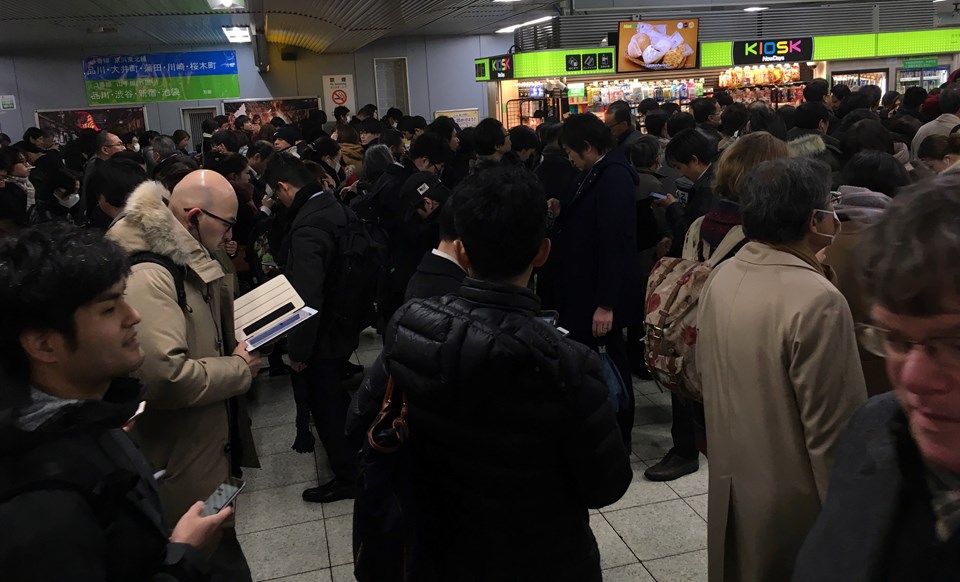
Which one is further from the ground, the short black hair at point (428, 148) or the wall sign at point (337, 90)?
the wall sign at point (337, 90)

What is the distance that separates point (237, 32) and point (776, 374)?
13248mm

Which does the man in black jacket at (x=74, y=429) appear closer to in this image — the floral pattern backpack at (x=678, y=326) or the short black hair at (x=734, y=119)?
the floral pattern backpack at (x=678, y=326)

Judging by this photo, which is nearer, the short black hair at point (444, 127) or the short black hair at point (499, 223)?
the short black hair at point (499, 223)

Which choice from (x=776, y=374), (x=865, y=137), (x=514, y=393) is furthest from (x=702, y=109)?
(x=514, y=393)

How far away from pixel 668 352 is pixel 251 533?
7.34 ft

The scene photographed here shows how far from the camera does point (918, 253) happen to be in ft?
2.93

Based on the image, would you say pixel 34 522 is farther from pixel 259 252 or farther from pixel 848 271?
pixel 259 252

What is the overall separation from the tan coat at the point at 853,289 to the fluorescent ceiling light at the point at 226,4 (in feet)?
29.8

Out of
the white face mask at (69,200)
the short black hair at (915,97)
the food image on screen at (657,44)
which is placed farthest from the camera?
the food image on screen at (657,44)

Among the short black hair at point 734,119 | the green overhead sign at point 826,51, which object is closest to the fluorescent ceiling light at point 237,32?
the green overhead sign at point 826,51

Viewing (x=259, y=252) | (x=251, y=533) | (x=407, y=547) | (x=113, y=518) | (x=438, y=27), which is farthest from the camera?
(x=438, y=27)

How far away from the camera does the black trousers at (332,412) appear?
3883mm

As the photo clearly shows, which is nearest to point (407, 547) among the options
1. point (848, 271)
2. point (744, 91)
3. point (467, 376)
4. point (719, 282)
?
point (467, 376)

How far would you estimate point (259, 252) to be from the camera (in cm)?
531
